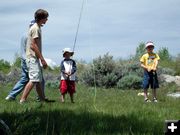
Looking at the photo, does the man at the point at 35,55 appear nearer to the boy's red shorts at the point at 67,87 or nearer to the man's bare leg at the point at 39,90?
the man's bare leg at the point at 39,90

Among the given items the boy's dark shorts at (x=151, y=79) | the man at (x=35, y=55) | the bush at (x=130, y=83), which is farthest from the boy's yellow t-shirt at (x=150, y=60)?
the bush at (x=130, y=83)

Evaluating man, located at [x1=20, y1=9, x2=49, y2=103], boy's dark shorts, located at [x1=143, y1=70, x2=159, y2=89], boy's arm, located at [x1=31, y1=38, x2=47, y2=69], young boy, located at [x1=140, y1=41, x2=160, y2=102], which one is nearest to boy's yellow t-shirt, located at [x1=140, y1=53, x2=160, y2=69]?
young boy, located at [x1=140, y1=41, x2=160, y2=102]

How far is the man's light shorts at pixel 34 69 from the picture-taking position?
991 centimetres

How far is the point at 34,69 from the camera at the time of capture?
32.5 feet

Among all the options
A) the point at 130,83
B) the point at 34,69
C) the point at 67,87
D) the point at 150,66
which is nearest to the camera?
the point at 34,69

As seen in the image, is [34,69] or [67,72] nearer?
[34,69]

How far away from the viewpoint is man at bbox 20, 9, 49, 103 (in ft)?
32.6

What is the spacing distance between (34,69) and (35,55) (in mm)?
306

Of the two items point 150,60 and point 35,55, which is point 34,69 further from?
point 150,60

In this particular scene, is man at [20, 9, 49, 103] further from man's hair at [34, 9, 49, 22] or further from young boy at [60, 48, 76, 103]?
young boy at [60, 48, 76, 103]

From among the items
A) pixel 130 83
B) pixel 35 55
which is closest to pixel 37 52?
pixel 35 55

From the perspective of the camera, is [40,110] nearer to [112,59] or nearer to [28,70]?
[28,70]

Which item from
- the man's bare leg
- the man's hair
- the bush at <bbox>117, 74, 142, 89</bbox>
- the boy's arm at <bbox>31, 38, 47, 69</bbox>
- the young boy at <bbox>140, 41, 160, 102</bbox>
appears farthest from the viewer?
the bush at <bbox>117, 74, 142, 89</bbox>

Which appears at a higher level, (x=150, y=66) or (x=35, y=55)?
(x=35, y=55)
